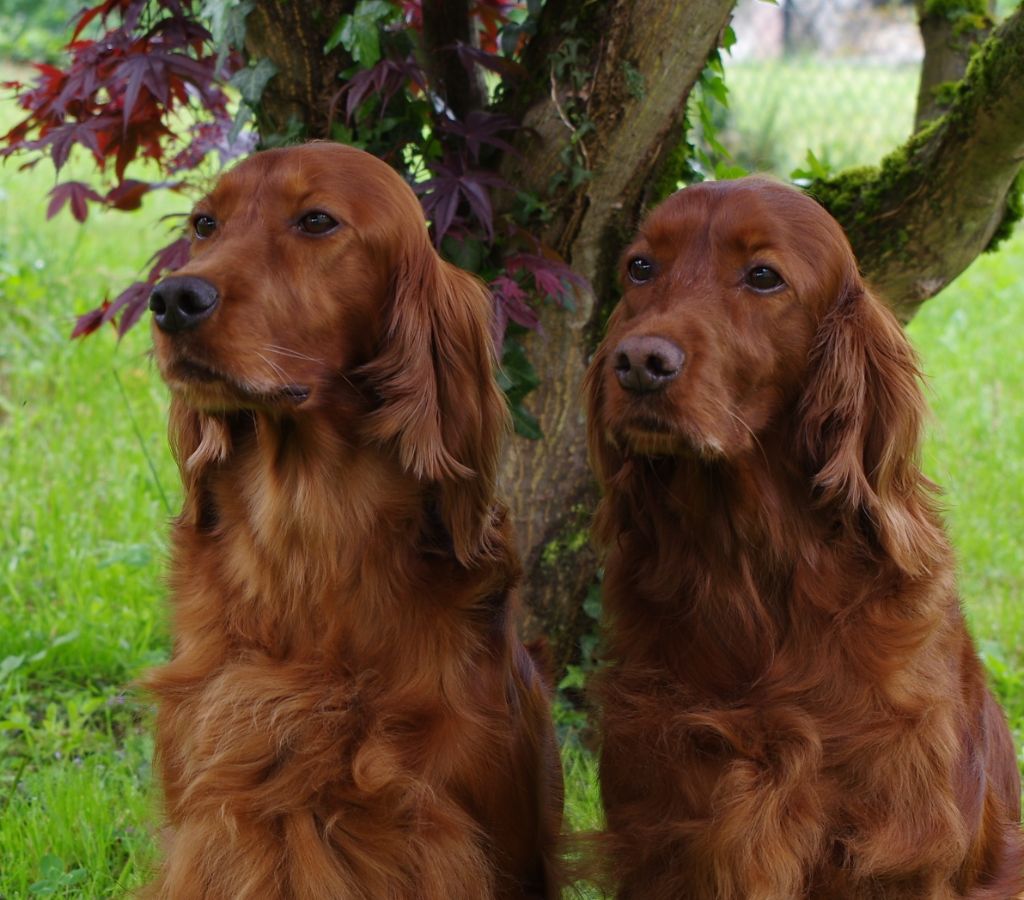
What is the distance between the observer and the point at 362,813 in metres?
2.55

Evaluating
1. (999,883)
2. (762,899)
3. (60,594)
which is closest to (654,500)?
(762,899)

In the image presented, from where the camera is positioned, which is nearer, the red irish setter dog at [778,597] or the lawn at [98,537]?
the red irish setter dog at [778,597]

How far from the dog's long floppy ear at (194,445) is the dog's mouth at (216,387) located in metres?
0.25

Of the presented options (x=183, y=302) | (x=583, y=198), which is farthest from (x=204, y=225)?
(x=583, y=198)

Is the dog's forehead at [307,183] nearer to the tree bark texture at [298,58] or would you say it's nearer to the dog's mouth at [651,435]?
the dog's mouth at [651,435]

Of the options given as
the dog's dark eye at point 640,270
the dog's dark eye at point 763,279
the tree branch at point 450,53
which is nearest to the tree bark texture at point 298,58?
the tree branch at point 450,53

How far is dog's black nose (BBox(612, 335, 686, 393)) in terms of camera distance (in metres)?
2.35

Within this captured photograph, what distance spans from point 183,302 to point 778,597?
121 cm

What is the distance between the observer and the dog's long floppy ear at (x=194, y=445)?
2.72m

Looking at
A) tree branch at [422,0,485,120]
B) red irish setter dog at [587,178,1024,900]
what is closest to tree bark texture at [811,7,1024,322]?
tree branch at [422,0,485,120]

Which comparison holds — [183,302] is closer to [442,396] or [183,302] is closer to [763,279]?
[442,396]

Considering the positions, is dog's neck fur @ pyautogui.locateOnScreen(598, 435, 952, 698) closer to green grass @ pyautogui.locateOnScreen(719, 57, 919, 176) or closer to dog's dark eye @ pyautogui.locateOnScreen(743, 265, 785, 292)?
dog's dark eye @ pyautogui.locateOnScreen(743, 265, 785, 292)

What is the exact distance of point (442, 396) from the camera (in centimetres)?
269

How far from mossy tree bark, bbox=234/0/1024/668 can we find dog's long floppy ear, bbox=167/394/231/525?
1043 mm
